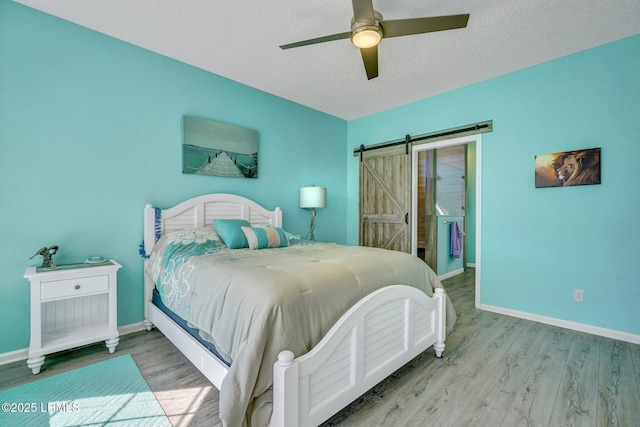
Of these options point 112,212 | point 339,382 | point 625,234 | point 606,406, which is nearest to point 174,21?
point 112,212

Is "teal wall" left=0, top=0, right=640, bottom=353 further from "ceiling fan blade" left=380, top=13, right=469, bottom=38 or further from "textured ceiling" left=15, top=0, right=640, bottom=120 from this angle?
"ceiling fan blade" left=380, top=13, right=469, bottom=38

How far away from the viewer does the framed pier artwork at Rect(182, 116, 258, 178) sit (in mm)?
2955

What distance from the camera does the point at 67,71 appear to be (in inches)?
91.6

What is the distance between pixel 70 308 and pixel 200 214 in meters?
1.28

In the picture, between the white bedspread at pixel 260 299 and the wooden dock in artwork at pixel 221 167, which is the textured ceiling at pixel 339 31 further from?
the white bedspread at pixel 260 299

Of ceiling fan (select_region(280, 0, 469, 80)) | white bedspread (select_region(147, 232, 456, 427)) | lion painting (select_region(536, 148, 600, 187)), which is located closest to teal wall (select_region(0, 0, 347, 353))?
white bedspread (select_region(147, 232, 456, 427))

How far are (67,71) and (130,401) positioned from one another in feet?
8.33

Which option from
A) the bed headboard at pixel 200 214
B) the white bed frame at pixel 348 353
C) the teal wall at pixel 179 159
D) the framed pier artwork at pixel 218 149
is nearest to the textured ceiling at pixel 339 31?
the teal wall at pixel 179 159

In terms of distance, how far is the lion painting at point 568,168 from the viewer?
2.65 meters

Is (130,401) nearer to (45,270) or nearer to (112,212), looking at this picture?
(45,270)

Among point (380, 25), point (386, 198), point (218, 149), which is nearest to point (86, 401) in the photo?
point (218, 149)

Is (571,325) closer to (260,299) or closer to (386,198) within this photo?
(386,198)

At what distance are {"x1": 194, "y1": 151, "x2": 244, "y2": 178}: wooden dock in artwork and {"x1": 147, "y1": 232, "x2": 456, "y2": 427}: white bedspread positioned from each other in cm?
112

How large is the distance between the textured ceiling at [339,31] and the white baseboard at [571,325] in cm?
263
